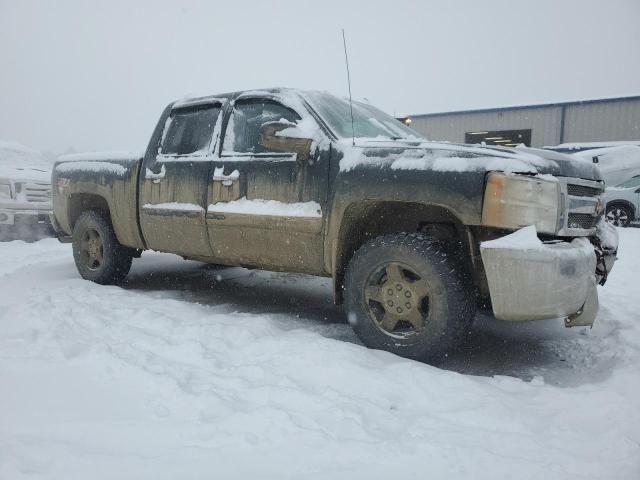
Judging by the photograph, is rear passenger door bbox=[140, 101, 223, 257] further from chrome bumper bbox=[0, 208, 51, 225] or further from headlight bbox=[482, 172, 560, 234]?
chrome bumper bbox=[0, 208, 51, 225]

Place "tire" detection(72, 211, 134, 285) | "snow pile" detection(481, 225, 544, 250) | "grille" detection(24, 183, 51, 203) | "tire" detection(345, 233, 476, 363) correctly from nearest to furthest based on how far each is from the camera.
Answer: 1. "snow pile" detection(481, 225, 544, 250)
2. "tire" detection(345, 233, 476, 363)
3. "tire" detection(72, 211, 134, 285)
4. "grille" detection(24, 183, 51, 203)

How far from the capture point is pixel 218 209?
3859mm

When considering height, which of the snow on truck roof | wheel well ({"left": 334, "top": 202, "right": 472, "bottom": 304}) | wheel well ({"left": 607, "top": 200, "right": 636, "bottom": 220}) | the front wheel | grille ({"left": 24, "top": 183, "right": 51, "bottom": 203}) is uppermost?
the snow on truck roof

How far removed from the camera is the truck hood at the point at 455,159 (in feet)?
8.70

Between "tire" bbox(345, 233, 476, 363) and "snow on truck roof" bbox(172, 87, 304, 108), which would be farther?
"snow on truck roof" bbox(172, 87, 304, 108)

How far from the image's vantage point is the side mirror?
326 centimetres

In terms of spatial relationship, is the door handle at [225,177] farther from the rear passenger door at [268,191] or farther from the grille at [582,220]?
the grille at [582,220]

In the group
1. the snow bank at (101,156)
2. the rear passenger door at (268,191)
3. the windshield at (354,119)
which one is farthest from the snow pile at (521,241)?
the snow bank at (101,156)

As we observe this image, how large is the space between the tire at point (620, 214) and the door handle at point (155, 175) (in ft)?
34.8

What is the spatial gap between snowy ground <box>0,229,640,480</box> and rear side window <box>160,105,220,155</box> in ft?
4.56

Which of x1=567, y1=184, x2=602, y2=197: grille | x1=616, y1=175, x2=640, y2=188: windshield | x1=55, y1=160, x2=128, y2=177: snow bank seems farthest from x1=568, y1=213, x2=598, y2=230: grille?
x1=616, y1=175, x2=640, y2=188: windshield

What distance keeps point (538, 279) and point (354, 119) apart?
1819 mm

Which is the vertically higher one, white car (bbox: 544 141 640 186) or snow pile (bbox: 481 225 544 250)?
white car (bbox: 544 141 640 186)

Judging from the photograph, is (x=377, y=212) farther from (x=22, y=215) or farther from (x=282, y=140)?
(x=22, y=215)
